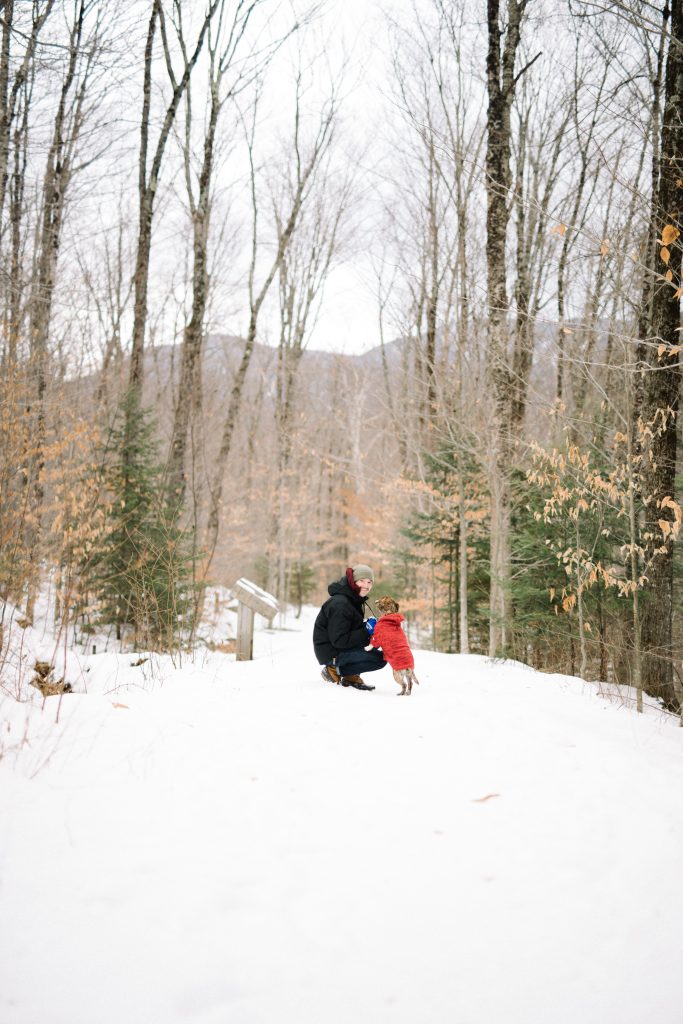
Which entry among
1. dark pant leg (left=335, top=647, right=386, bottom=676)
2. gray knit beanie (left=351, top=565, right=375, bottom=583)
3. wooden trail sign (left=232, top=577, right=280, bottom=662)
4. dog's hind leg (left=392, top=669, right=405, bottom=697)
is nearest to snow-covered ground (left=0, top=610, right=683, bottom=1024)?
dog's hind leg (left=392, top=669, right=405, bottom=697)

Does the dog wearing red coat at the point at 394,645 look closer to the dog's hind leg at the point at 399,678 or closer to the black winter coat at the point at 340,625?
the dog's hind leg at the point at 399,678

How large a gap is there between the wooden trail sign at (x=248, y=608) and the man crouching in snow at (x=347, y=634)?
847 mm

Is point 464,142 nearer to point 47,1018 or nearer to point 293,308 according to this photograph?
point 293,308

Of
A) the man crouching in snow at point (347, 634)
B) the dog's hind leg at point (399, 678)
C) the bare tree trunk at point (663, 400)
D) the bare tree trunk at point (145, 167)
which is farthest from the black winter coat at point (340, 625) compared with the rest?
the bare tree trunk at point (145, 167)

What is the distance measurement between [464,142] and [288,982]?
1375 cm

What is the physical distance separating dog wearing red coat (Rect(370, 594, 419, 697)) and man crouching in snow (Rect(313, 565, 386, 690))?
155mm

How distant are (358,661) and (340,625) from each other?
0.39 m

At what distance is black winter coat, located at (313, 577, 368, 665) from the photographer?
5125mm

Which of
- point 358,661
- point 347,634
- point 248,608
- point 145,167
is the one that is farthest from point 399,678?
point 145,167

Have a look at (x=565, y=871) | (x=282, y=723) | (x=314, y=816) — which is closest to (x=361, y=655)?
(x=282, y=723)

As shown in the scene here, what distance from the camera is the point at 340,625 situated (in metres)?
5.10

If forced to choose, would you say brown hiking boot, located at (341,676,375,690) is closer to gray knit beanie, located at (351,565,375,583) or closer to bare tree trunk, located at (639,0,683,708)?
gray knit beanie, located at (351,565,375,583)

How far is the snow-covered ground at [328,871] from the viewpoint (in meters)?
1.70

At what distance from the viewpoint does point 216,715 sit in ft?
12.3
